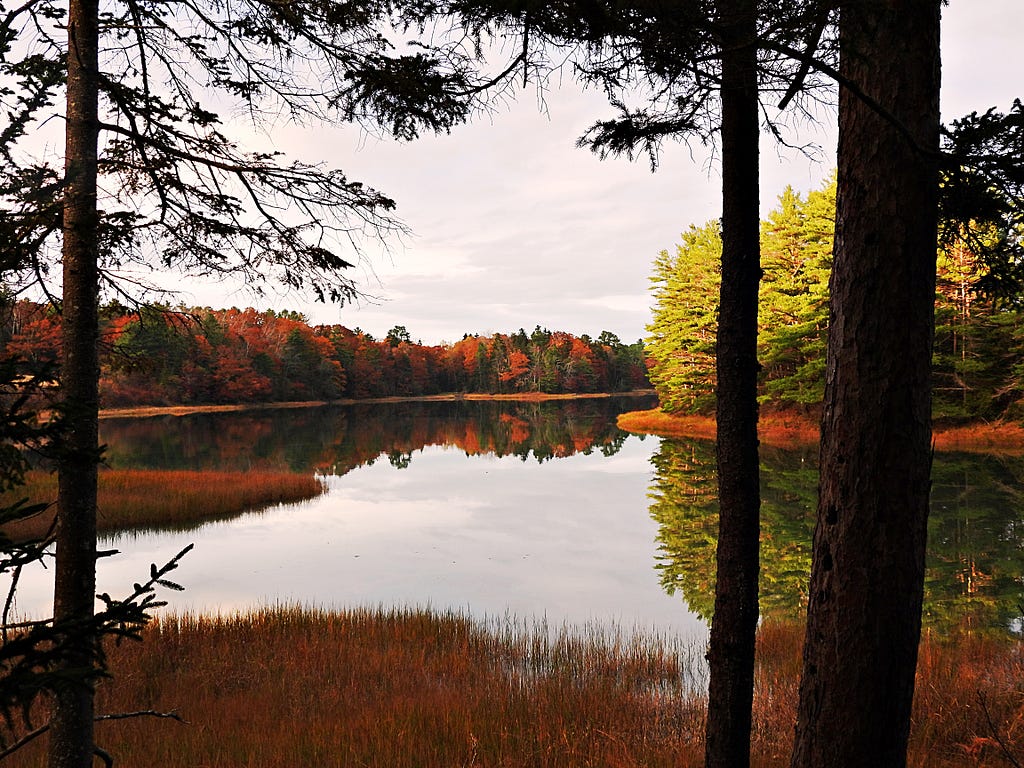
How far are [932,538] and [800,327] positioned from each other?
21955mm

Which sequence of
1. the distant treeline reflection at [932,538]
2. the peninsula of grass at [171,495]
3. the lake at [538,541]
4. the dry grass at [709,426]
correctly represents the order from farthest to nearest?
the dry grass at [709,426]
the peninsula of grass at [171,495]
the lake at [538,541]
the distant treeline reflection at [932,538]

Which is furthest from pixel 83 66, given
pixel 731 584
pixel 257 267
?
pixel 731 584

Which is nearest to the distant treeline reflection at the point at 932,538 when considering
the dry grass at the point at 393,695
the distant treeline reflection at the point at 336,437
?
the dry grass at the point at 393,695

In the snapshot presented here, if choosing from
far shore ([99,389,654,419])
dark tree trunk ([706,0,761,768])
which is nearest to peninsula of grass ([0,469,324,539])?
far shore ([99,389,654,419])

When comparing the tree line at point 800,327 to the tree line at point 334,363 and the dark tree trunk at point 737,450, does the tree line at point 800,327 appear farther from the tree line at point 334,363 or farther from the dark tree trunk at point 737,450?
the tree line at point 334,363

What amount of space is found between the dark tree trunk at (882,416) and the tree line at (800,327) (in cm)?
2356

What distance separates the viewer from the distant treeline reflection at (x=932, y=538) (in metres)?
12.9

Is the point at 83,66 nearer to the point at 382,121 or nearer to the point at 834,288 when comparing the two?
the point at 382,121

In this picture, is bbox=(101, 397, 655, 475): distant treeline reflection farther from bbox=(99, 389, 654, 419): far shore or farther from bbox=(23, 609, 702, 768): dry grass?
bbox=(23, 609, 702, 768): dry grass

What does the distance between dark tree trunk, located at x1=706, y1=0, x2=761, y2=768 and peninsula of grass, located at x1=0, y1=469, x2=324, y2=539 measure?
58.8ft

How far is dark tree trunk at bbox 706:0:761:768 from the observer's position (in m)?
5.02

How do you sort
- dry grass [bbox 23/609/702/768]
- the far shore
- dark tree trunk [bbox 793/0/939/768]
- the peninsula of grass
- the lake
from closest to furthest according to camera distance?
dark tree trunk [bbox 793/0/939/768]
dry grass [bbox 23/609/702/768]
the lake
the peninsula of grass
the far shore

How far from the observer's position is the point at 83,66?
4.71 metres

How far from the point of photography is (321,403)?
94312mm
